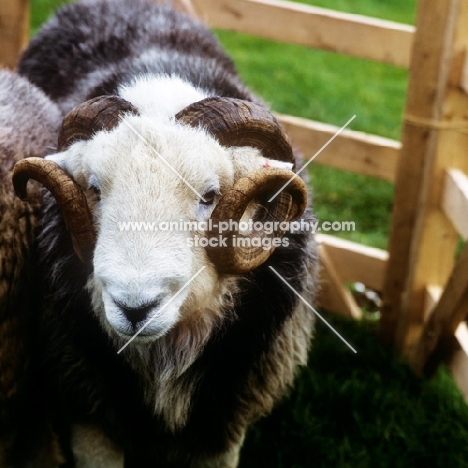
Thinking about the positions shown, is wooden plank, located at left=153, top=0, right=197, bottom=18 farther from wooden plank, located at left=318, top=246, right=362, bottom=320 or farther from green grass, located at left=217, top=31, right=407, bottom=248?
wooden plank, located at left=318, top=246, right=362, bottom=320

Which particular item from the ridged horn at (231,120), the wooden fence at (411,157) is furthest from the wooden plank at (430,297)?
the ridged horn at (231,120)

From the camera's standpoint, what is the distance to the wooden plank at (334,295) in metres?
4.20

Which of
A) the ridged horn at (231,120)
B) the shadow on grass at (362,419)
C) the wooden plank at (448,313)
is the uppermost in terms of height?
the ridged horn at (231,120)

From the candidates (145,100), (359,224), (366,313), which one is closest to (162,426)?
(145,100)

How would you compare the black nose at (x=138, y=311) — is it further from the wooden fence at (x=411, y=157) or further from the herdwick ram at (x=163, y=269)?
the wooden fence at (x=411, y=157)

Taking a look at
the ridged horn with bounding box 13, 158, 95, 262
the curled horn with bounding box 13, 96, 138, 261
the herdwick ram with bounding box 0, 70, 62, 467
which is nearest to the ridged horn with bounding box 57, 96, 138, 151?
the curled horn with bounding box 13, 96, 138, 261

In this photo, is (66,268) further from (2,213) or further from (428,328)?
(428,328)

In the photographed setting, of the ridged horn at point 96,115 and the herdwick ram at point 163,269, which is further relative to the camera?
the ridged horn at point 96,115

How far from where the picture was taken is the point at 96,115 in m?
2.44

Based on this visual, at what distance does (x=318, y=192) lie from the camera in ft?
18.7

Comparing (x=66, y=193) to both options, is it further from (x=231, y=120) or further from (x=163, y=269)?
(x=231, y=120)

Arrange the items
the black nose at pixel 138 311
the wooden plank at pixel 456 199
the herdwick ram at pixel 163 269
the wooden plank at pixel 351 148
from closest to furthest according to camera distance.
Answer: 1. the black nose at pixel 138 311
2. the herdwick ram at pixel 163 269
3. the wooden plank at pixel 456 199
4. the wooden plank at pixel 351 148

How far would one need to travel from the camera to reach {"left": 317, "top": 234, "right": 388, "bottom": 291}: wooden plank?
4.22 meters

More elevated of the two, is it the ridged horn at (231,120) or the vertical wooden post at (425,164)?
the ridged horn at (231,120)
